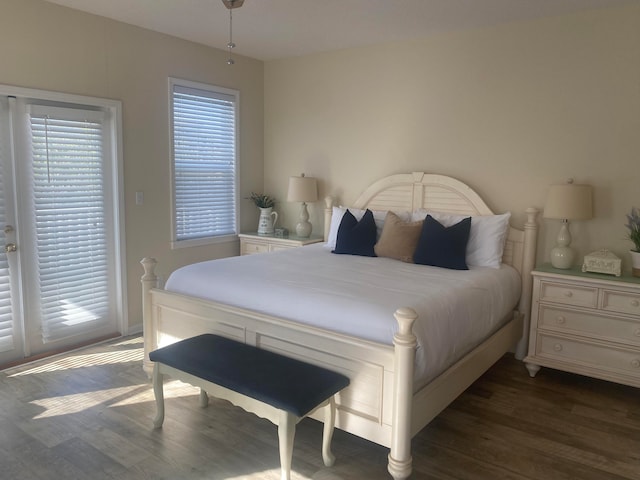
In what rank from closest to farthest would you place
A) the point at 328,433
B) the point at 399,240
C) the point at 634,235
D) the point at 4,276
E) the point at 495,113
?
1. the point at 328,433
2. the point at 634,235
3. the point at 4,276
4. the point at 399,240
5. the point at 495,113

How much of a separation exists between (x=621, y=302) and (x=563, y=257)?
0.49 metres

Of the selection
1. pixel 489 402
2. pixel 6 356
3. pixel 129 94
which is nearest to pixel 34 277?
pixel 6 356

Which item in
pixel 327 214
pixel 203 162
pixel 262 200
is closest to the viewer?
pixel 203 162

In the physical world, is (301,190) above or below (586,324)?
above

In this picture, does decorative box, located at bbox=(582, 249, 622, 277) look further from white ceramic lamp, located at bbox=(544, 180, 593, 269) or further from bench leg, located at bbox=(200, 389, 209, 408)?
bench leg, located at bbox=(200, 389, 209, 408)

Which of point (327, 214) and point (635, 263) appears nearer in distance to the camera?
point (635, 263)

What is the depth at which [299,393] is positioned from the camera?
226 cm

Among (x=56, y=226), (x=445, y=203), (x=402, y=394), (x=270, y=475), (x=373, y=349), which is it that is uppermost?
(x=445, y=203)

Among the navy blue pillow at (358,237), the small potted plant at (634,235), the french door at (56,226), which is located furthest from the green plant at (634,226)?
the french door at (56,226)

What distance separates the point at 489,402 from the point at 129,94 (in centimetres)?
367

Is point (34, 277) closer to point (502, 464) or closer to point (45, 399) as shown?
point (45, 399)

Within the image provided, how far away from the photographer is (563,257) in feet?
11.9

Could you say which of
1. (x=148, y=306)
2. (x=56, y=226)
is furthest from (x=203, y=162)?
(x=148, y=306)

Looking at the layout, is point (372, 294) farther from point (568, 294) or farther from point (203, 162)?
point (203, 162)
